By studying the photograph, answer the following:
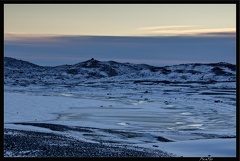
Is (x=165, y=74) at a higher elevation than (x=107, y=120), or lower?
higher

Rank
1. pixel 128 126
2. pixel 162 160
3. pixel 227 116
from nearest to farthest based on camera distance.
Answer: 1. pixel 162 160
2. pixel 128 126
3. pixel 227 116

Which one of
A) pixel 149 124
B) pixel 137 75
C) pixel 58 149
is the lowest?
pixel 58 149

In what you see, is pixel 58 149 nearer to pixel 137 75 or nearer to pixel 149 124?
pixel 149 124

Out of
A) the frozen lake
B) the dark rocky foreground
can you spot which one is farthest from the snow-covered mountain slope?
the dark rocky foreground

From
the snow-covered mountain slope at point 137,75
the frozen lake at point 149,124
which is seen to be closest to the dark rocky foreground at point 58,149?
the frozen lake at point 149,124

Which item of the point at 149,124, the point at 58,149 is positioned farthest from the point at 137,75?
the point at 58,149

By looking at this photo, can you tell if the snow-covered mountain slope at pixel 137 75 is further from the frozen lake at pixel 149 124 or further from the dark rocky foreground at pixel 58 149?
the dark rocky foreground at pixel 58 149

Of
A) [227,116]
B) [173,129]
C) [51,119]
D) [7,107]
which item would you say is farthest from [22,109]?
[227,116]

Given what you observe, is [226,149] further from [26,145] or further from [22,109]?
[22,109]

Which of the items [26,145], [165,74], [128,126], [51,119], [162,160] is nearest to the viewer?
[162,160]

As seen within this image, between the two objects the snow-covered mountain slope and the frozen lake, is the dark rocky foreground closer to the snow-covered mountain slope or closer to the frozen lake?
the frozen lake
